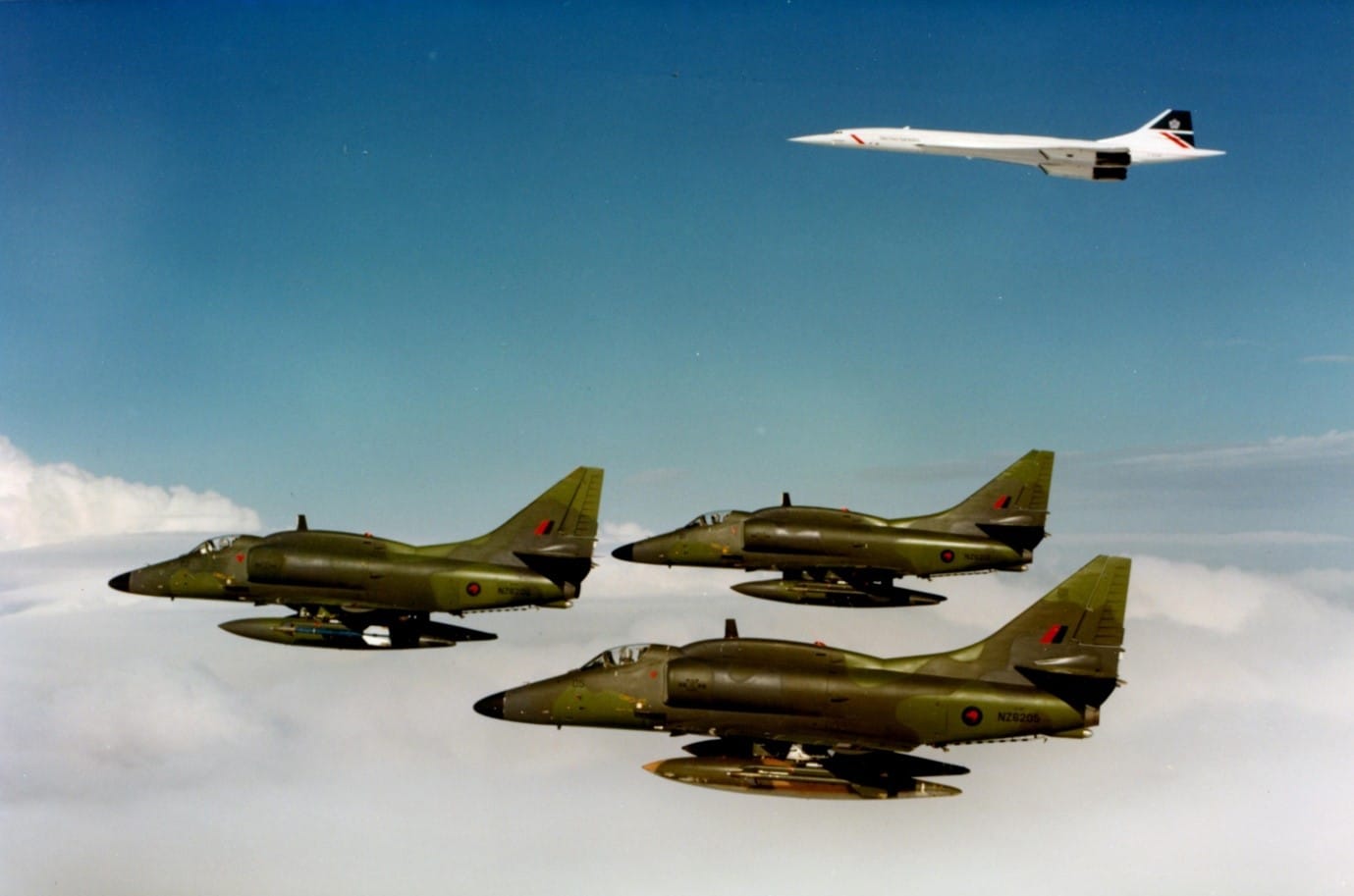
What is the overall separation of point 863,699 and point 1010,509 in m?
10.6

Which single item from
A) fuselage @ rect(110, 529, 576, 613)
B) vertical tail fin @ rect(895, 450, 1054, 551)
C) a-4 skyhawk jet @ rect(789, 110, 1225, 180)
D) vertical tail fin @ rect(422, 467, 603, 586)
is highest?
a-4 skyhawk jet @ rect(789, 110, 1225, 180)

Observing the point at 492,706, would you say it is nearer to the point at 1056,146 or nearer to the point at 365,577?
the point at 365,577

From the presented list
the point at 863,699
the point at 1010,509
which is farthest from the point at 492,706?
the point at 1010,509

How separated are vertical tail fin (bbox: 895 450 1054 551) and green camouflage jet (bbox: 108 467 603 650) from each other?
8.54 metres

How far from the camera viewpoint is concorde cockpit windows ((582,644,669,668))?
25547mm

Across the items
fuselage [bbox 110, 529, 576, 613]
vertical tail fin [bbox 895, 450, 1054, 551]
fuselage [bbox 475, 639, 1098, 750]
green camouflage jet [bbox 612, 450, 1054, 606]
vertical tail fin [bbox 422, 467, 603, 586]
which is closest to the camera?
fuselage [bbox 475, 639, 1098, 750]

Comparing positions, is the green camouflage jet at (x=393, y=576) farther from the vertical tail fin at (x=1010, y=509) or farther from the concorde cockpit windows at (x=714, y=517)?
the vertical tail fin at (x=1010, y=509)

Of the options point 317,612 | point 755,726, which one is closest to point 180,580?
point 317,612

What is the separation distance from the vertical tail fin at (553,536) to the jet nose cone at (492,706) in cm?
472

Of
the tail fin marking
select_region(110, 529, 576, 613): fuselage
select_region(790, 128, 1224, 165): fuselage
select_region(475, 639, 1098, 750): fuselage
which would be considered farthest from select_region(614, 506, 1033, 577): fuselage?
select_region(790, 128, 1224, 165): fuselage

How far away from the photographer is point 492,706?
85.7 ft

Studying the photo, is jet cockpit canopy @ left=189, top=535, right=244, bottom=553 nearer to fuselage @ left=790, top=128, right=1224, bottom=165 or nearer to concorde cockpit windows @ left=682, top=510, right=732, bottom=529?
concorde cockpit windows @ left=682, top=510, right=732, bottom=529

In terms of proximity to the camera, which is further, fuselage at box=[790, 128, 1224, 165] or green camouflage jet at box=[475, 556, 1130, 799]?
fuselage at box=[790, 128, 1224, 165]

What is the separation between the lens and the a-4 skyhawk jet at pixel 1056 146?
3556 centimetres
